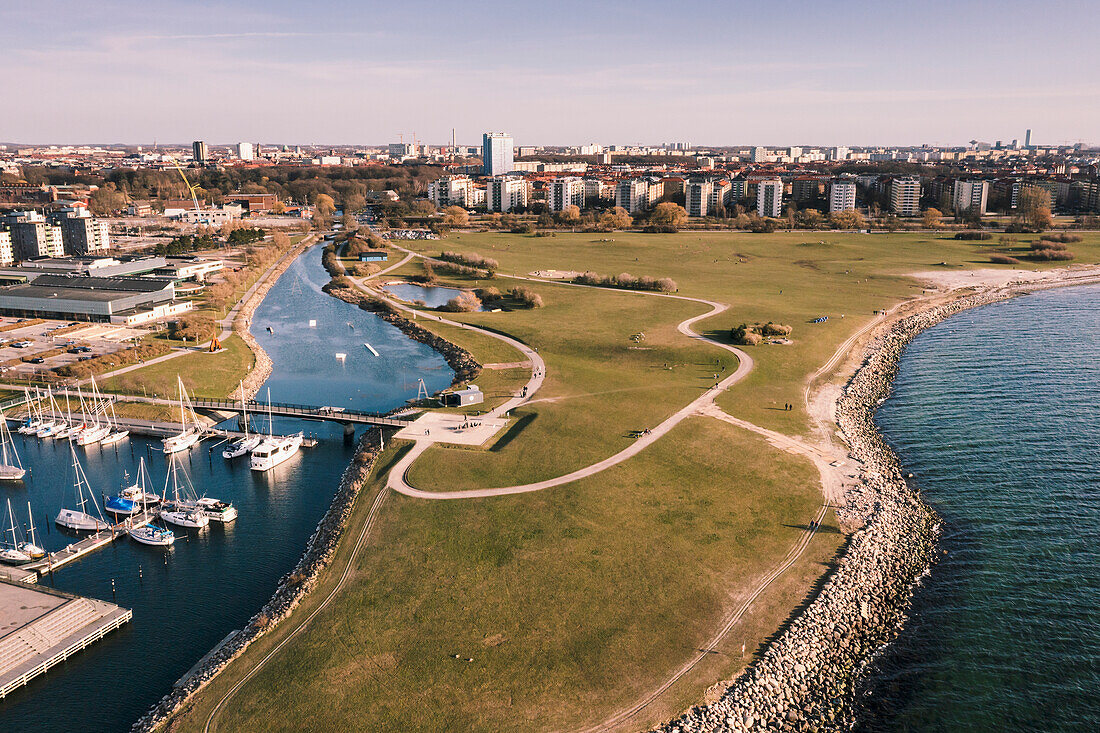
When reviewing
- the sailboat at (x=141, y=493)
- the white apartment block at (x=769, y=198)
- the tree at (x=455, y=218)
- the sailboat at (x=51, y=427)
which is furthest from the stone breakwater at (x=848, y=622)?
the white apartment block at (x=769, y=198)

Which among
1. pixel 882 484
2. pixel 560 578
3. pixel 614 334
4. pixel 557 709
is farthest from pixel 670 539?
pixel 614 334

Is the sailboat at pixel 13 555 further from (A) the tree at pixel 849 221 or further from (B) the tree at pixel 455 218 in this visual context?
(A) the tree at pixel 849 221

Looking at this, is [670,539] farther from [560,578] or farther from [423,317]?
[423,317]

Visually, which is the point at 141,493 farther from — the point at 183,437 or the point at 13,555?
the point at 183,437

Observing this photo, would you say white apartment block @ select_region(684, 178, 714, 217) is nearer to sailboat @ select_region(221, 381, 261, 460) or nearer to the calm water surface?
the calm water surface

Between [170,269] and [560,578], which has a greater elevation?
[170,269]

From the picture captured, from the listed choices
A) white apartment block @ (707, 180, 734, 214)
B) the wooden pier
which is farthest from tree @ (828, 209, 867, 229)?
the wooden pier
